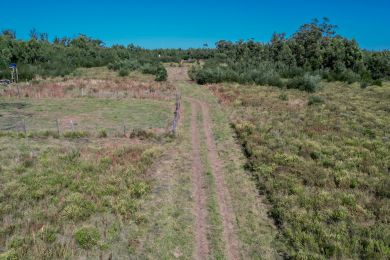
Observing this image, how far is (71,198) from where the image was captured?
11.1 meters

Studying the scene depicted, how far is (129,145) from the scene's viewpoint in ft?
58.6

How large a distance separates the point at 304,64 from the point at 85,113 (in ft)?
184

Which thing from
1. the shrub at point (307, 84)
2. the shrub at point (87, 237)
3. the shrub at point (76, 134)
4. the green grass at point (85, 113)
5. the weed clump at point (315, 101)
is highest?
the shrub at point (307, 84)

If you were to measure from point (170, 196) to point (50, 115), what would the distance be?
1944 cm

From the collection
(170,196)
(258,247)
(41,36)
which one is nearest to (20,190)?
(170,196)

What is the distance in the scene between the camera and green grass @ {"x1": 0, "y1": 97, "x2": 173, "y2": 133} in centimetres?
2309

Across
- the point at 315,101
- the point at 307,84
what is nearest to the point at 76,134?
the point at 315,101

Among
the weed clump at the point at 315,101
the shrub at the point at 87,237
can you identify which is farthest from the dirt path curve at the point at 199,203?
the weed clump at the point at 315,101

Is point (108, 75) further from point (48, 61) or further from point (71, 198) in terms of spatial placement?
point (71, 198)

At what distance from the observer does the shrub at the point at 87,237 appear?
8648 millimetres

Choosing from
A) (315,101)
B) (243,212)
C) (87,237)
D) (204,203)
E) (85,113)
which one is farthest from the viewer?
(315,101)

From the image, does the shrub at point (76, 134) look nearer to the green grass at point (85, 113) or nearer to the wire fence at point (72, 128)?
the wire fence at point (72, 128)

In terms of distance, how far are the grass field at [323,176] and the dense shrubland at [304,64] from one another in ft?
74.8

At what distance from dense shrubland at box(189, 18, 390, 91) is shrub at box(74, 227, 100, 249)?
40948 mm
